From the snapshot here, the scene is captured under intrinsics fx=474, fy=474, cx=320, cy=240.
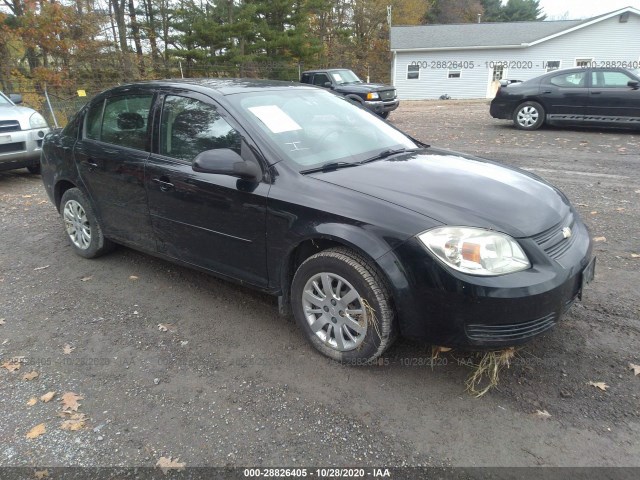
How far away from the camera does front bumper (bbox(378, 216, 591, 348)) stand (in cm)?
241

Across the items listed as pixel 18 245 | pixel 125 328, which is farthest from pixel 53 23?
pixel 125 328

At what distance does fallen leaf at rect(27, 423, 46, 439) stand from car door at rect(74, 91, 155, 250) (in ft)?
5.48

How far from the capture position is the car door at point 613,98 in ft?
34.3

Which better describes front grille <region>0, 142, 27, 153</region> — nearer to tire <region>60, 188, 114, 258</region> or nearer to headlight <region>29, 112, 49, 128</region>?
headlight <region>29, 112, 49, 128</region>

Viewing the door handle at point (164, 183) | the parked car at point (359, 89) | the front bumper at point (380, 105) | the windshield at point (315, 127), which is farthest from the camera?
the parked car at point (359, 89)

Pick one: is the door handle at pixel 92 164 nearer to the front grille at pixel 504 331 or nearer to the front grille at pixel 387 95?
the front grille at pixel 504 331

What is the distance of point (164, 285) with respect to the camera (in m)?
4.12

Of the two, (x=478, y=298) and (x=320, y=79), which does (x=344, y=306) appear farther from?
(x=320, y=79)

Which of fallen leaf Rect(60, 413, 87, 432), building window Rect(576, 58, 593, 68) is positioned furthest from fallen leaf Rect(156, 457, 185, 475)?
building window Rect(576, 58, 593, 68)

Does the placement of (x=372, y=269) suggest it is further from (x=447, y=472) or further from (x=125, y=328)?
(x=125, y=328)

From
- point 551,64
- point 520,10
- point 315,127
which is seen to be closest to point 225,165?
point 315,127

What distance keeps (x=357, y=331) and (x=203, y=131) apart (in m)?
1.82

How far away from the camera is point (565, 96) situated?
11.0 meters

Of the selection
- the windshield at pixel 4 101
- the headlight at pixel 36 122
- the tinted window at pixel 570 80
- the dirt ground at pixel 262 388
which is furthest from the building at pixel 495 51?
the dirt ground at pixel 262 388
